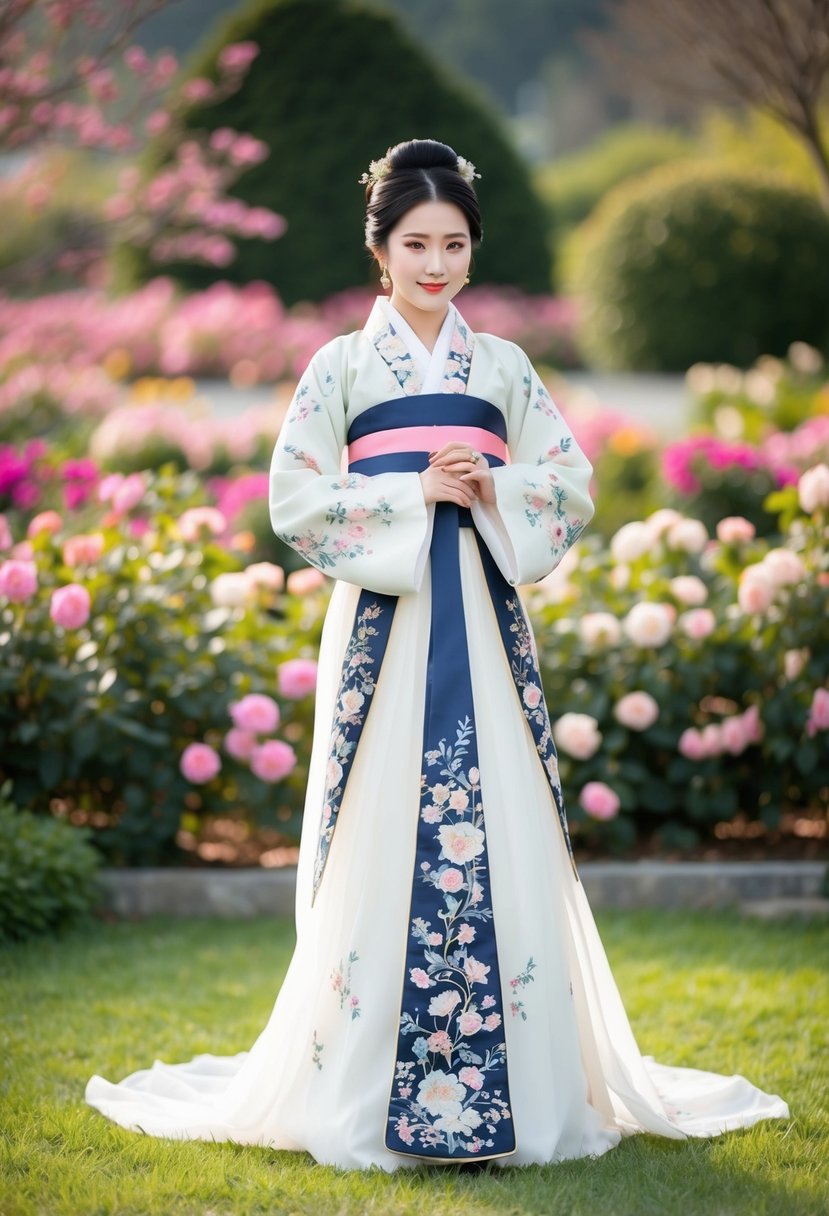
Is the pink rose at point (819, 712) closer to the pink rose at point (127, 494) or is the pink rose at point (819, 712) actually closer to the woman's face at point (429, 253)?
the woman's face at point (429, 253)

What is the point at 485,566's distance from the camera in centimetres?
264

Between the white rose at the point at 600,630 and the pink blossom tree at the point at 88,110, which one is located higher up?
the pink blossom tree at the point at 88,110

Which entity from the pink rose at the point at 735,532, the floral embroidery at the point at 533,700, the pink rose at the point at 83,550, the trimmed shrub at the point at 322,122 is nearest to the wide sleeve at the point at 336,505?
the floral embroidery at the point at 533,700

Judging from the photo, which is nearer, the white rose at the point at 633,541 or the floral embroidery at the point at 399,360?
the floral embroidery at the point at 399,360

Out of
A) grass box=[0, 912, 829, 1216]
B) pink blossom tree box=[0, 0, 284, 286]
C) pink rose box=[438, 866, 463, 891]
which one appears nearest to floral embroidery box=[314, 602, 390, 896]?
pink rose box=[438, 866, 463, 891]

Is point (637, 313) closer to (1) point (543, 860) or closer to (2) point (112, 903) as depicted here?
(2) point (112, 903)

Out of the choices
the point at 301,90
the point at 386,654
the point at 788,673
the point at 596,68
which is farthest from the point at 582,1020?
the point at 596,68

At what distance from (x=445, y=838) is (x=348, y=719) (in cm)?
29

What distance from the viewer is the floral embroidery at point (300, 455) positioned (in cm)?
261

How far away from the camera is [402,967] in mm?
2471

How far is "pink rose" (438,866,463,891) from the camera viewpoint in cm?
246

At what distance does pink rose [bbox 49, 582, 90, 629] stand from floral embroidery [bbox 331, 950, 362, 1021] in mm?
1705

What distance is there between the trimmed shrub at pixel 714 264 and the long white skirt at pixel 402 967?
8688 millimetres

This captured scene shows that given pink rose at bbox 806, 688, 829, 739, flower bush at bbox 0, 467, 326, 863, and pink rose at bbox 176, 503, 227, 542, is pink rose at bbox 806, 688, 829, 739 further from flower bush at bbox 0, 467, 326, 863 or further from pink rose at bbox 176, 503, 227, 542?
pink rose at bbox 176, 503, 227, 542
